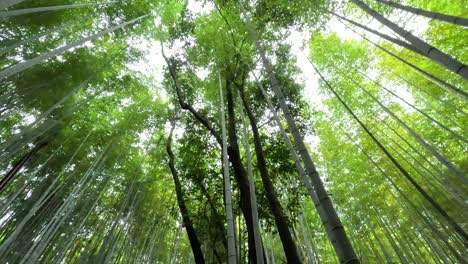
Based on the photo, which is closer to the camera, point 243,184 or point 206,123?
point 243,184

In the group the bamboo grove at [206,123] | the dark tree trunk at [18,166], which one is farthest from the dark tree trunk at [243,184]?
the dark tree trunk at [18,166]

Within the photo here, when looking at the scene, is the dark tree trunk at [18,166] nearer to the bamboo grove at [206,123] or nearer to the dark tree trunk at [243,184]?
the bamboo grove at [206,123]

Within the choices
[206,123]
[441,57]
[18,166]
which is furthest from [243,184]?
[18,166]

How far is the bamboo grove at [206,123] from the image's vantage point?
4641 mm

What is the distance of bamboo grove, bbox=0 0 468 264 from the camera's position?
183 inches

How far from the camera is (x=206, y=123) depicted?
14.9 feet

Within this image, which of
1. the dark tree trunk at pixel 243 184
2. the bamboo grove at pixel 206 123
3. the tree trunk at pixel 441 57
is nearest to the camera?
the tree trunk at pixel 441 57

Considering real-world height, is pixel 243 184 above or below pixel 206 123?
below

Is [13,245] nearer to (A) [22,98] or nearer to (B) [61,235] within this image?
(B) [61,235]

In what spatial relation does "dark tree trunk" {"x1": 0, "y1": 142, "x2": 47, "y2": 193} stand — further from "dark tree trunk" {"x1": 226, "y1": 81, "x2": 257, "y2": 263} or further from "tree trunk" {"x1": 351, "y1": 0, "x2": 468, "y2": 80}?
"tree trunk" {"x1": 351, "y1": 0, "x2": 468, "y2": 80}

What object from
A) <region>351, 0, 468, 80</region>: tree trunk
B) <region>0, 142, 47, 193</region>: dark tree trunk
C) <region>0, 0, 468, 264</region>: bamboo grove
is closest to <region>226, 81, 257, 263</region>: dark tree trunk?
<region>0, 0, 468, 264</region>: bamboo grove

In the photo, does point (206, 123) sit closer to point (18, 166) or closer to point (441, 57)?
point (441, 57)

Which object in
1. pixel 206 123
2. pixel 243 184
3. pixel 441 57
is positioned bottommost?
pixel 441 57

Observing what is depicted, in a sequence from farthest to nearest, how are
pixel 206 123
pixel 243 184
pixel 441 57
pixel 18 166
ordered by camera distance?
pixel 18 166
pixel 206 123
pixel 243 184
pixel 441 57
